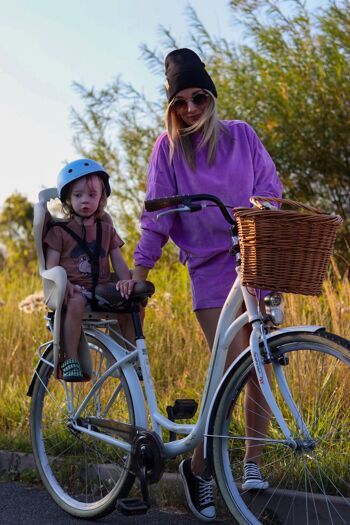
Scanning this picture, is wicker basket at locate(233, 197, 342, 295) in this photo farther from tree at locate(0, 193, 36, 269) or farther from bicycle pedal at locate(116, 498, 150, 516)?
tree at locate(0, 193, 36, 269)

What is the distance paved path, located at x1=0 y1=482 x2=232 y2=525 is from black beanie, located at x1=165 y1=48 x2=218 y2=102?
1.96 m

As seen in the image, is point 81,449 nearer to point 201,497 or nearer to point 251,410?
point 201,497

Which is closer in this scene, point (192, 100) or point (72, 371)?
point (192, 100)

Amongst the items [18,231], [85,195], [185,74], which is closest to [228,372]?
[85,195]

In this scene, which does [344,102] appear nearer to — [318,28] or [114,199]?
[318,28]

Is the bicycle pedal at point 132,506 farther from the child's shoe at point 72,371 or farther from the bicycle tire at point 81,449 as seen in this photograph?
the child's shoe at point 72,371

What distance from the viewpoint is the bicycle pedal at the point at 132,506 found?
4348 mm

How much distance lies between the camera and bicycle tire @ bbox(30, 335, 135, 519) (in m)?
4.80

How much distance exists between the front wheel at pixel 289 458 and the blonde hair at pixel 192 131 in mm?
1038

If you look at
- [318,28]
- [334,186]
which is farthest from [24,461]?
[318,28]

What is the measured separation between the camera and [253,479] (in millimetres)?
4410

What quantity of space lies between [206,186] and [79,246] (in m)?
0.70

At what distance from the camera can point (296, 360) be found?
557 cm

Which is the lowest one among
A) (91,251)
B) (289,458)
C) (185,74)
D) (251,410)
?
(289,458)
